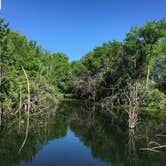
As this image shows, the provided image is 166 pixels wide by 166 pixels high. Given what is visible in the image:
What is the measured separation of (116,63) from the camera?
52281mm

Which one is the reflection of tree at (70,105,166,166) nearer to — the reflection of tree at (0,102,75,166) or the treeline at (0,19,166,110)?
the reflection of tree at (0,102,75,166)

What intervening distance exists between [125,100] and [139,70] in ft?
24.8

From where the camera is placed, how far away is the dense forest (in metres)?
31.5

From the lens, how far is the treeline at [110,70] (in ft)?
105

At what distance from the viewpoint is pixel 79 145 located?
1975cm

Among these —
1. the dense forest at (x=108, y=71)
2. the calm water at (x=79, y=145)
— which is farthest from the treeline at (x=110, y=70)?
the calm water at (x=79, y=145)

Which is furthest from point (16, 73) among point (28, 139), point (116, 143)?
point (116, 143)

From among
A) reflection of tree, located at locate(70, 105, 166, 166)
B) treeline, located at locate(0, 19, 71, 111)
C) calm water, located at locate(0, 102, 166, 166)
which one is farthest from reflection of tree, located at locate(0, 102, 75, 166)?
treeline, located at locate(0, 19, 71, 111)

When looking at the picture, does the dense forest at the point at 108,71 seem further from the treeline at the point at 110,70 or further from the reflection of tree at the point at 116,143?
the reflection of tree at the point at 116,143

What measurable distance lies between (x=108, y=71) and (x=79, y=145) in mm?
36144

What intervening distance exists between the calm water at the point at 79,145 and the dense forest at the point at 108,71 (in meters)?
5.73

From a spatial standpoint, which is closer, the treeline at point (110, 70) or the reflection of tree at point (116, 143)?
the reflection of tree at point (116, 143)

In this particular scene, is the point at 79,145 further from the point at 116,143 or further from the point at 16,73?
the point at 16,73

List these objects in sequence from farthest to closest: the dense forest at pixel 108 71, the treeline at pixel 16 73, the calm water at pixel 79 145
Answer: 1. the dense forest at pixel 108 71
2. the treeline at pixel 16 73
3. the calm water at pixel 79 145
